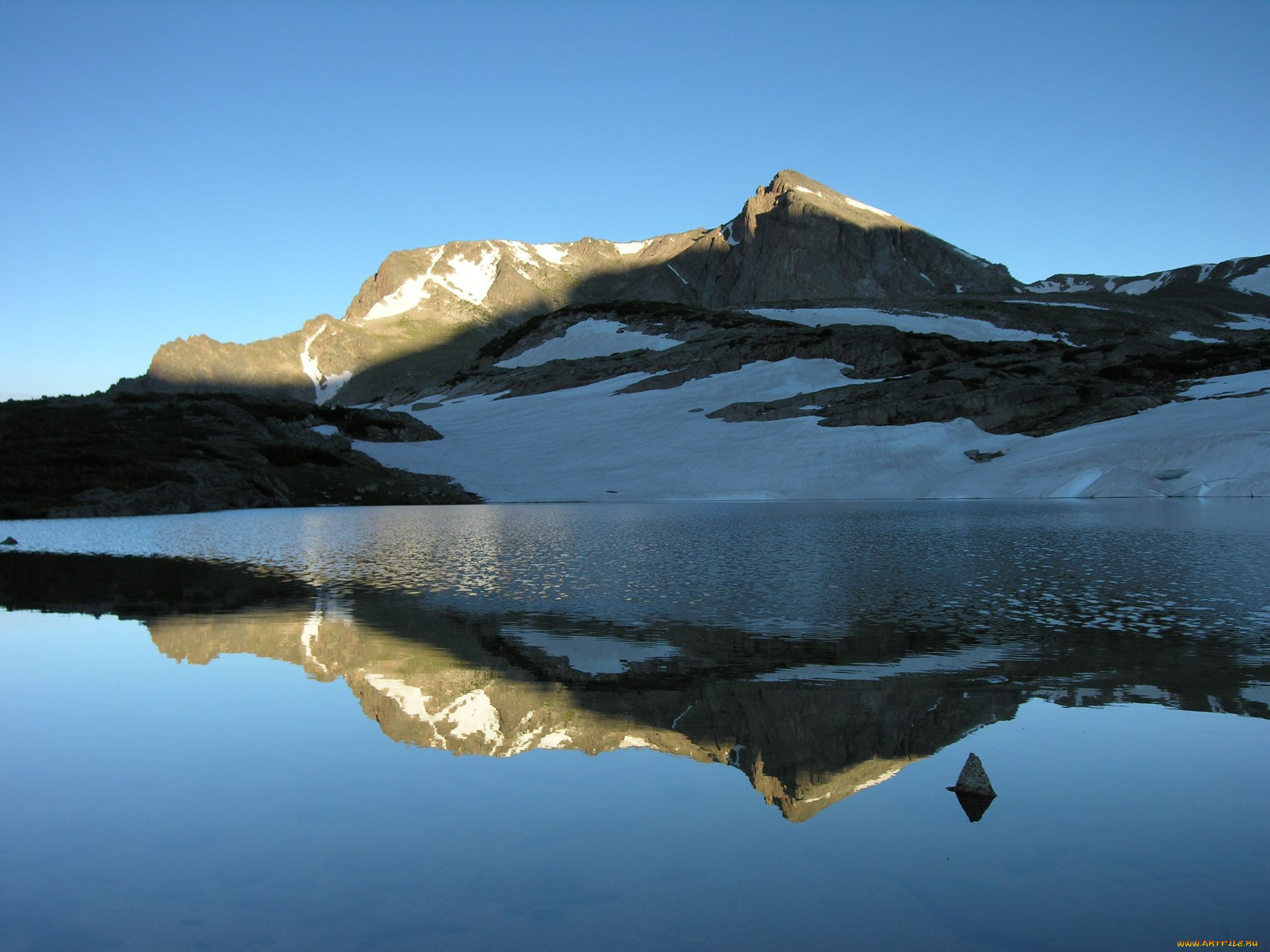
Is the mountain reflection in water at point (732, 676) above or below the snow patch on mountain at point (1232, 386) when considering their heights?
below

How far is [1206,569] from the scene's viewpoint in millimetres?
23703

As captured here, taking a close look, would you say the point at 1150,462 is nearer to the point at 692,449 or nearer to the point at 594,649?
the point at 692,449

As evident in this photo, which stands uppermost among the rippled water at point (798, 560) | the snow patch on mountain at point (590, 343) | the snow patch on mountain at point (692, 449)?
the snow patch on mountain at point (590, 343)

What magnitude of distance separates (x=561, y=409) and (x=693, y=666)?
89.3 meters

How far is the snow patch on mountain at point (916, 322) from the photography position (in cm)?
12962

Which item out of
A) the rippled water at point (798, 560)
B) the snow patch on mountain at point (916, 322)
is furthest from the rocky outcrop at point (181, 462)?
the snow patch on mountain at point (916, 322)

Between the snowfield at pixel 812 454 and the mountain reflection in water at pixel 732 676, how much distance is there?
48.0 metres

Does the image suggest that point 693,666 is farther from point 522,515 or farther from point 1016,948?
point 522,515

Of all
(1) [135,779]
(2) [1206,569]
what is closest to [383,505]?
(2) [1206,569]

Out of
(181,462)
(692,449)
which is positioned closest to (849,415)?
(692,449)

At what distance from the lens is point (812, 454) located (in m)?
74.9

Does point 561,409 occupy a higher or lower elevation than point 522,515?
higher

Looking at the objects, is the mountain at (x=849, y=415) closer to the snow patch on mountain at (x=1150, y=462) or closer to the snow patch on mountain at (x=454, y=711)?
the snow patch on mountain at (x=1150, y=462)

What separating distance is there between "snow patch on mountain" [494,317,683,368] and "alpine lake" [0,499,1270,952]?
106m
